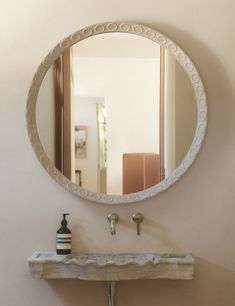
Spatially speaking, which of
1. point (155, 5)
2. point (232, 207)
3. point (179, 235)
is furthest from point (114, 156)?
point (155, 5)

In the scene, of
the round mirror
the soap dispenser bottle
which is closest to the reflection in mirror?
the round mirror

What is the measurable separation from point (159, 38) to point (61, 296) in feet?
3.75

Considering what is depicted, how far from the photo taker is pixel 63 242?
156 cm

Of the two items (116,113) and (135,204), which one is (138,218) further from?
(116,113)

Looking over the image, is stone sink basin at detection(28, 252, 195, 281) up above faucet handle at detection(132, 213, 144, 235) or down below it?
below

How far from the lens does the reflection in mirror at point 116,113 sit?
1.63 meters

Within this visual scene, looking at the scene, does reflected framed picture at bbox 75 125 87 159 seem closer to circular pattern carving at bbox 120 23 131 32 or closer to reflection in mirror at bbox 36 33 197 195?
reflection in mirror at bbox 36 33 197 195

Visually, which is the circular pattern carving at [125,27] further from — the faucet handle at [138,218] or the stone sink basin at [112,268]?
the stone sink basin at [112,268]

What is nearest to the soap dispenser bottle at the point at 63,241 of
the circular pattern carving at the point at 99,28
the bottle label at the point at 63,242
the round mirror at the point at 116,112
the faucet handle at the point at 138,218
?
the bottle label at the point at 63,242

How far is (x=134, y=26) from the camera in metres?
1.61

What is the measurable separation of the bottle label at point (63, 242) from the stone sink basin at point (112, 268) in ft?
0.25

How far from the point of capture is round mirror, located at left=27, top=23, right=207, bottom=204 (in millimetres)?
1612

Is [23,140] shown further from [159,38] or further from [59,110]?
[159,38]

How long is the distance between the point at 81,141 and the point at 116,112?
0.64 ft
